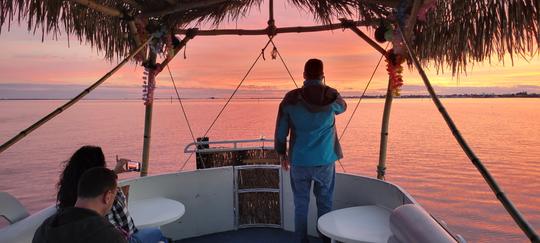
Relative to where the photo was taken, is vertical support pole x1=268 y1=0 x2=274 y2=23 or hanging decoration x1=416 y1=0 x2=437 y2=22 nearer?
hanging decoration x1=416 y1=0 x2=437 y2=22

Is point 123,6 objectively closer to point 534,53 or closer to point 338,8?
point 338,8

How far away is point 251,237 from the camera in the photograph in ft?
14.4

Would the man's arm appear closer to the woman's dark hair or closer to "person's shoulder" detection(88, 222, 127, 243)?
the woman's dark hair

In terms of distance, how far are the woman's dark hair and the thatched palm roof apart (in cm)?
156

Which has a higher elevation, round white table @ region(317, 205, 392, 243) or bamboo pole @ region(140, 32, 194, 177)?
bamboo pole @ region(140, 32, 194, 177)

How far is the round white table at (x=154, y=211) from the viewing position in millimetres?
3227

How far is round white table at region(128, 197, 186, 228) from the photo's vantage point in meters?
3.23

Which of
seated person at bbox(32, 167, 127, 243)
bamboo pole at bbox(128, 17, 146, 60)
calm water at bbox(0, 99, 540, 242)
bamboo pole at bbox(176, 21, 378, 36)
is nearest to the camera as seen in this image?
seated person at bbox(32, 167, 127, 243)

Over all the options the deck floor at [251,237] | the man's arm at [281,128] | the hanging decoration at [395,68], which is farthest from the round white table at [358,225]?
the hanging decoration at [395,68]

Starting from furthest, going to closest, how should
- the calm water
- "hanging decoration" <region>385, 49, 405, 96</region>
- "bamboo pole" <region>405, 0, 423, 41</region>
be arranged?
1. the calm water
2. "hanging decoration" <region>385, 49, 405, 96</region>
3. "bamboo pole" <region>405, 0, 423, 41</region>

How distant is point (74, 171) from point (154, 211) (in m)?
1.39

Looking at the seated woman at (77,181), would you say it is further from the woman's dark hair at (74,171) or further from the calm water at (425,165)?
the calm water at (425,165)

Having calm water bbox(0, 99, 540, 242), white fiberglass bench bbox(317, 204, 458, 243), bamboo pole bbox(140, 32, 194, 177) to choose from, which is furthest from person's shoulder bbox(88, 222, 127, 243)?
calm water bbox(0, 99, 540, 242)

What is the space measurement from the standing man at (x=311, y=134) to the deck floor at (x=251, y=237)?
94 centimetres
